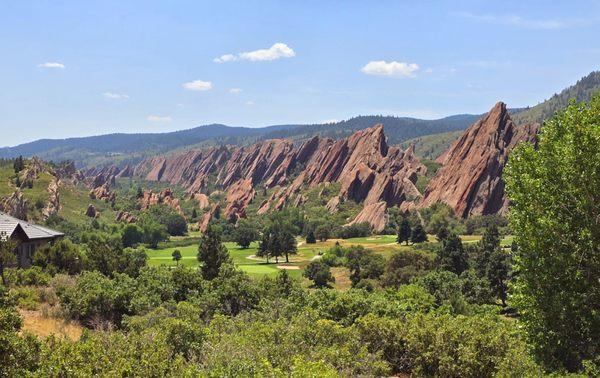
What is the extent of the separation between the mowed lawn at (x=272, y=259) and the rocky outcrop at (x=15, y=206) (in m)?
38.2

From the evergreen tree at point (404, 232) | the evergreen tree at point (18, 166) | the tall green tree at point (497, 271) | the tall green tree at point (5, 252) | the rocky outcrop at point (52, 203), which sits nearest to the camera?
the tall green tree at point (5, 252)

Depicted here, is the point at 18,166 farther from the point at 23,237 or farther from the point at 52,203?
the point at 23,237

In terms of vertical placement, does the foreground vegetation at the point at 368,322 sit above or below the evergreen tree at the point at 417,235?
above

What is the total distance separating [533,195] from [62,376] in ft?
75.8

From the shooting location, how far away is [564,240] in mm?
24500

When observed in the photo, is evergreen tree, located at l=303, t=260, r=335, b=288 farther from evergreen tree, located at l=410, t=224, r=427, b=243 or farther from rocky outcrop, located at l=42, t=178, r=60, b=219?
rocky outcrop, located at l=42, t=178, r=60, b=219

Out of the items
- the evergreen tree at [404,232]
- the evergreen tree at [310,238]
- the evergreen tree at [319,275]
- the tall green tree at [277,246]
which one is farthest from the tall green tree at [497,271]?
the evergreen tree at [310,238]

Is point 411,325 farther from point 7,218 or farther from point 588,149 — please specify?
point 7,218

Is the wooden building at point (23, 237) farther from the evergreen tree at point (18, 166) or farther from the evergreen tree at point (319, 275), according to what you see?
the evergreen tree at point (18, 166)

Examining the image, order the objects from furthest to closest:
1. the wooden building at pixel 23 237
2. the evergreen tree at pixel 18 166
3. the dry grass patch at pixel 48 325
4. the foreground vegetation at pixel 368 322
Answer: the evergreen tree at pixel 18 166, the wooden building at pixel 23 237, the dry grass patch at pixel 48 325, the foreground vegetation at pixel 368 322

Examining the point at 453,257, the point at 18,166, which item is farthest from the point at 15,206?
the point at 453,257

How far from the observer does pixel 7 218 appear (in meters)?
59.5

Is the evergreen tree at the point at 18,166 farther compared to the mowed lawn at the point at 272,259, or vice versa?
the evergreen tree at the point at 18,166

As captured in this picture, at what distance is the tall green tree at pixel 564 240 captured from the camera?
24141 mm
